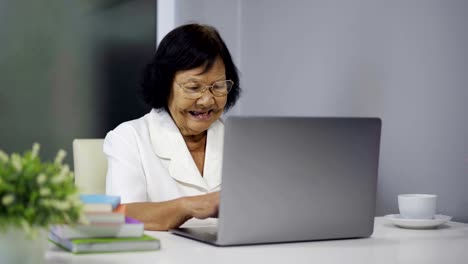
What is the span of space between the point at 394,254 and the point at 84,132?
2.14 m

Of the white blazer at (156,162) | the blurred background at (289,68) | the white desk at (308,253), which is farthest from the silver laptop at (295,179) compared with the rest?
the blurred background at (289,68)

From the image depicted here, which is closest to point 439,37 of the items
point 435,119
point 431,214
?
point 435,119

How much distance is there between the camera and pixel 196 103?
235cm

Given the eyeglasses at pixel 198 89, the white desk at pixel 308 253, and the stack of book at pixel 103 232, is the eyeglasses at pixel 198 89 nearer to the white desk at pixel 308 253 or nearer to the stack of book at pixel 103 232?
the white desk at pixel 308 253

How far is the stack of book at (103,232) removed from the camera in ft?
4.69

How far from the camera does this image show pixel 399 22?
7.97 ft

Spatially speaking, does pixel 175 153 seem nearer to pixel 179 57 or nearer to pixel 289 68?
pixel 179 57

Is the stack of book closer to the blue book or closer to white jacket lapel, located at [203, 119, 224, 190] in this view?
the blue book

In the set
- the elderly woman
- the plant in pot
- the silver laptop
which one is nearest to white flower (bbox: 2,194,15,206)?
the plant in pot

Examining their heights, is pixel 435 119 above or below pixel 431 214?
above

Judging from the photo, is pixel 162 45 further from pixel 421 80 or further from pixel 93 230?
pixel 93 230

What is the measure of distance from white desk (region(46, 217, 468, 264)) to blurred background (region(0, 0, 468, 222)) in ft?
1.79

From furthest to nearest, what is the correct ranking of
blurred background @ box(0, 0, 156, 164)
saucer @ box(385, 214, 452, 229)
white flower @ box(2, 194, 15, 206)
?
1. blurred background @ box(0, 0, 156, 164)
2. saucer @ box(385, 214, 452, 229)
3. white flower @ box(2, 194, 15, 206)

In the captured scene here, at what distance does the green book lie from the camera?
144 cm
